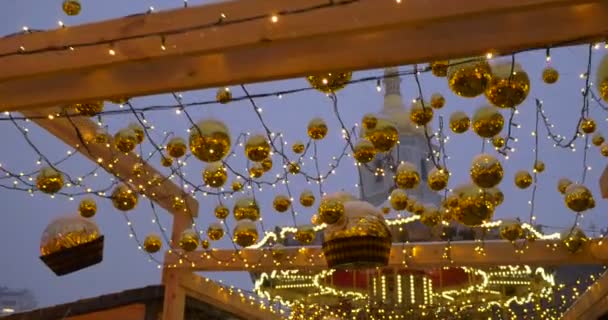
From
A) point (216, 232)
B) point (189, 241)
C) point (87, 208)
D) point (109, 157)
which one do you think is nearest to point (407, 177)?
point (216, 232)

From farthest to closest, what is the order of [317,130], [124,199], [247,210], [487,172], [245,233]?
[247,210]
[245,233]
[124,199]
[317,130]
[487,172]

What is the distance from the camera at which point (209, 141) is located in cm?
445

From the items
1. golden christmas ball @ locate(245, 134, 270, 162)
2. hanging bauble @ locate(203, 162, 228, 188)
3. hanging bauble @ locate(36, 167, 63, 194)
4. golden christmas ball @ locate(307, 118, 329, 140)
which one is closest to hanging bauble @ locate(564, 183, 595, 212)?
golden christmas ball @ locate(307, 118, 329, 140)

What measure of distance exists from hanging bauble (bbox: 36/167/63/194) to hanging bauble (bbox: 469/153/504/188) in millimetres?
3599

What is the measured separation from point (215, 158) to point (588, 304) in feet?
22.2

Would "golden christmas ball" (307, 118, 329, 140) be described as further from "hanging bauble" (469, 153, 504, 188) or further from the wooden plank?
the wooden plank

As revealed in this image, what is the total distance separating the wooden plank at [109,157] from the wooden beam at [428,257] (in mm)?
904

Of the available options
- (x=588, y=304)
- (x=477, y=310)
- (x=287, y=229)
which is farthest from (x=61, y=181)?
(x=477, y=310)

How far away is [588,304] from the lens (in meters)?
8.83

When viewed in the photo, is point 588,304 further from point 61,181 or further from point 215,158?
point 61,181

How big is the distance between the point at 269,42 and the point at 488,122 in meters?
1.66

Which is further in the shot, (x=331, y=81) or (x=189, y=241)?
(x=189, y=241)

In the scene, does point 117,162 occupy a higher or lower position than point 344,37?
higher

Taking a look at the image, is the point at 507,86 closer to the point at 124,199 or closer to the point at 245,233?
the point at 245,233
